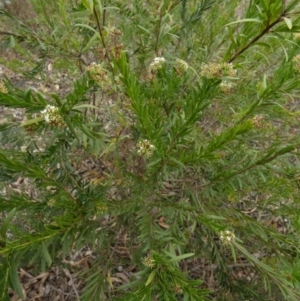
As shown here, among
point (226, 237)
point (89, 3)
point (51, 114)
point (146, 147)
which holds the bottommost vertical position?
point (226, 237)

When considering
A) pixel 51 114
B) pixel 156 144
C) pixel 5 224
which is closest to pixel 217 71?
pixel 156 144

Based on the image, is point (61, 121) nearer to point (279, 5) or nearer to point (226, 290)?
point (279, 5)

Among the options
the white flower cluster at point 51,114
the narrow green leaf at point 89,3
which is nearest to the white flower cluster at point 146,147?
the white flower cluster at point 51,114

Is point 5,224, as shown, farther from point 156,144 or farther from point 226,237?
point 226,237

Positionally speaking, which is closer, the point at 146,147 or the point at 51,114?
the point at 51,114

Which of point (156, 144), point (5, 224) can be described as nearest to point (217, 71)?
point (156, 144)

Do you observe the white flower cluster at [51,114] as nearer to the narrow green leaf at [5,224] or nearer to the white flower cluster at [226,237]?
the narrow green leaf at [5,224]

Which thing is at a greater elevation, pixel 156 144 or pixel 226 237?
pixel 156 144

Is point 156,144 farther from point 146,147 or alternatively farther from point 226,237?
point 226,237
